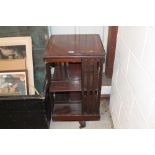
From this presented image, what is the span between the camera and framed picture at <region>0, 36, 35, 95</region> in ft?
5.67

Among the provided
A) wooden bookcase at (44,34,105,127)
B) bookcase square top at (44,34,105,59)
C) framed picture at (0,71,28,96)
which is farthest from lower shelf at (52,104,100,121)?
bookcase square top at (44,34,105,59)

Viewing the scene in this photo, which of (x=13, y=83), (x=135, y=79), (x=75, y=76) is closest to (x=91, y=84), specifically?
(x=75, y=76)

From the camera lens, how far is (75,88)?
159 centimetres

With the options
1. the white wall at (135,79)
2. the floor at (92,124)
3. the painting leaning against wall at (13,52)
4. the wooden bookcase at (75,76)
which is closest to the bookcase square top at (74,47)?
the wooden bookcase at (75,76)

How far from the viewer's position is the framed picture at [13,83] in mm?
1732

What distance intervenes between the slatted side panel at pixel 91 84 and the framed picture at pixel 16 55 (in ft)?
1.74

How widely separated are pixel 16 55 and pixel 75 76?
575 millimetres

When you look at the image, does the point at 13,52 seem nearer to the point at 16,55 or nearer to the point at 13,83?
the point at 16,55

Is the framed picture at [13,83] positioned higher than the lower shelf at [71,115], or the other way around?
the framed picture at [13,83]

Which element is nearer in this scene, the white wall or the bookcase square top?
the white wall

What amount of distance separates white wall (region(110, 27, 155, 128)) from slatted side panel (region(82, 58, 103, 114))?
173mm

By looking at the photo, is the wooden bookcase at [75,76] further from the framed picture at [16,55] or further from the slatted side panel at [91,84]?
the framed picture at [16,55]

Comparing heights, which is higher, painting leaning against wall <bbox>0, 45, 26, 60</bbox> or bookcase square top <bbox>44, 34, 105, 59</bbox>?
bookcase square top <bbox>44, 34, 105, 59</bbox>

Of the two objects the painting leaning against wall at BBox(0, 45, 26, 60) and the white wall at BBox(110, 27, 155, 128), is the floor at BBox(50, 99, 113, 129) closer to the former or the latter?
the white wall at BBox(110, 27, 155, 128)
